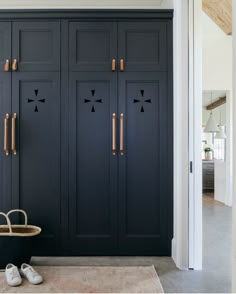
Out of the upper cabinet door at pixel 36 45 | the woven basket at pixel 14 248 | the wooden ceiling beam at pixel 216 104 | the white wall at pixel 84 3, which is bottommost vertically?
the woven basket at pixel 14 248

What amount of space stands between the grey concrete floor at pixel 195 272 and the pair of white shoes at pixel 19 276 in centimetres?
36

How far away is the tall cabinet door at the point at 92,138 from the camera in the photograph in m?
3.05

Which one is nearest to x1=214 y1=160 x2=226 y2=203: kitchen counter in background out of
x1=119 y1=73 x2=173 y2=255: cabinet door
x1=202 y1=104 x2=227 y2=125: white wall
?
x1=119 y1=73 x2=173 y2=255: cabinet door

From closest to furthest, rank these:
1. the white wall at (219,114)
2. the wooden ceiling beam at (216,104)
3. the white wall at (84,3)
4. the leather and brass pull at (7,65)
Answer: the leather and brass pull at (7,65) → the white wall at (84,3) → the wooden ceiling beam at (216,104) → the white wall at (219,114)

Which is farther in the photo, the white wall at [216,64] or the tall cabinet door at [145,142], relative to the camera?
the white wall at [216,64]

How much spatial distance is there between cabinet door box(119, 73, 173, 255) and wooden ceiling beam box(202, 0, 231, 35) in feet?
7.39

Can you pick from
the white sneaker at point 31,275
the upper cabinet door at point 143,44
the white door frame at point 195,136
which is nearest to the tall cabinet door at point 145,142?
the upper cabinet door at point 143,44

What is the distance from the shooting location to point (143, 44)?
3.08m

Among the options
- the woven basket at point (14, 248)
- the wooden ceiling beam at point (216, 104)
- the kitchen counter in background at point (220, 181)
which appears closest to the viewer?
the woven basket at point (14, 248)

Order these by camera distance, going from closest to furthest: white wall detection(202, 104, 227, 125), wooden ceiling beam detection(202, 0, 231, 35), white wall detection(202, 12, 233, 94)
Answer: wooden ceiling beam detection(202, 0, 231, 35) → white wall detection(202, 12, 233, 94) → white wall detection(202, 104, 227, 125)

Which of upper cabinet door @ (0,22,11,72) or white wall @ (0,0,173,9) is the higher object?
white wall @ (0,0,173,9)

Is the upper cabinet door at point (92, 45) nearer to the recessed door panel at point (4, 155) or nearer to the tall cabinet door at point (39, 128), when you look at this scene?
the tall cabinet door at point (39, 128)

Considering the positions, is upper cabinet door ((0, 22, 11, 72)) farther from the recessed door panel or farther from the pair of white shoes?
the pair of white shoes

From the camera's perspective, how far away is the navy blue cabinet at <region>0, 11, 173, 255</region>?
9.98 feet
